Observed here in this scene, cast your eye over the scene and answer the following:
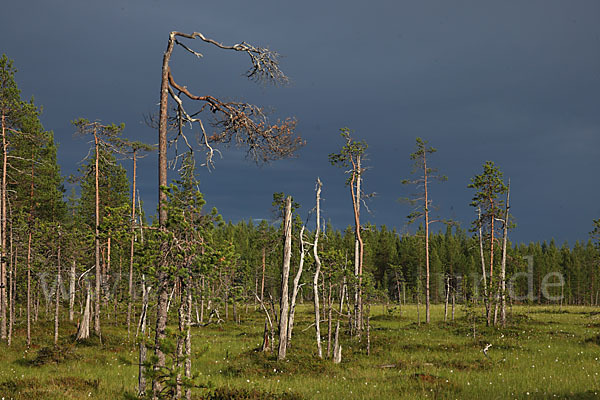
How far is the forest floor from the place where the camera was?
1170 centimetres

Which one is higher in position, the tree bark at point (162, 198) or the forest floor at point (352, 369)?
the tree bark at point (162, 198)

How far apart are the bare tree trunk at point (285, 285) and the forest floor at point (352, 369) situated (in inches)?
27.5

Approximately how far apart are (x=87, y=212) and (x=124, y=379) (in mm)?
30042

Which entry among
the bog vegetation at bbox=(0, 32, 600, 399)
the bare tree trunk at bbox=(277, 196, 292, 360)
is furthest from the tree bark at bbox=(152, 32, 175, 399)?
the bare tree trunk at bbox=(277, 196, 292, 360)

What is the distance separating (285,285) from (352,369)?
4.12 metres

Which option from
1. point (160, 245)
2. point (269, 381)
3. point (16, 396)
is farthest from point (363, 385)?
point (16, 396)

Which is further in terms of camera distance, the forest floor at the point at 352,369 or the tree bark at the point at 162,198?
the forest floor at the point at 352,369

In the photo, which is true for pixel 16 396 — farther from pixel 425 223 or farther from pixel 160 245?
pixel 425 223

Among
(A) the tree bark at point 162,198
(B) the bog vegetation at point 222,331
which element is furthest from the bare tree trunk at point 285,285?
(A) the tree bark at point 162,198

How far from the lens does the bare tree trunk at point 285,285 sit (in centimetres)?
1702

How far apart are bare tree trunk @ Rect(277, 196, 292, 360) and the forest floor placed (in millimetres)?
698

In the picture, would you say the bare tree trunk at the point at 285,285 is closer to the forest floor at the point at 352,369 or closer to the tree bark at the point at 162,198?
the forest floor at the point at 352,369

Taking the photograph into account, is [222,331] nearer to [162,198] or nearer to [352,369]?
[352,369]

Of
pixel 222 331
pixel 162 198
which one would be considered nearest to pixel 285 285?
pixel 162 198
